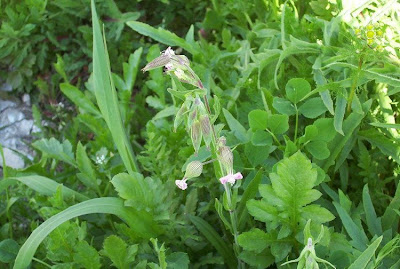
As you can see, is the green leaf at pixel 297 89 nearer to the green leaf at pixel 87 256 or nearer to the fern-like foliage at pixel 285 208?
the fern-like foliage at pixel 285 208

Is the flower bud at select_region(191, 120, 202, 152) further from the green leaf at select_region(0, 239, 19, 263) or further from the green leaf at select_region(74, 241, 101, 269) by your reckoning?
the green leaf at select_region(0, 239, 19, 263)

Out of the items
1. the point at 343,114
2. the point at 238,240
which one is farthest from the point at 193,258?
the point at 343,114

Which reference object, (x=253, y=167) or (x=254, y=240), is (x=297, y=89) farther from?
(x=254, y=240)

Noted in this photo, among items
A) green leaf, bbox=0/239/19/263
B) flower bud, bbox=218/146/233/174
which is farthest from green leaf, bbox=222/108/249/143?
green leaf, bbox=0/239/19/263

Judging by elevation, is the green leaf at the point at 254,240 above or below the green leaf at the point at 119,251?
above

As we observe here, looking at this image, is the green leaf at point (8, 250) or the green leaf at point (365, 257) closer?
the green leaf at point (365, 257)

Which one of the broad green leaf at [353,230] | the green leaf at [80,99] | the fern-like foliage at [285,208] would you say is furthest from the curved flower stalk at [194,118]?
the green leaf at [80,99]

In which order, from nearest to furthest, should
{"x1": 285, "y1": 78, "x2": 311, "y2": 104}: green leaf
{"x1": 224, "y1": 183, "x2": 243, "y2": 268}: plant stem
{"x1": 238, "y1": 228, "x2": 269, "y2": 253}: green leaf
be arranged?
{"x1": 224, "y1": 183, "x2": 243, "y2": 268}: plant stem, {"x1": 238, "y1": 228, "x2": 269, "y2": 253}: green leaf, {"x1": 285, "y1": 78, "x2": 311, "y2": 104}: green leaf
